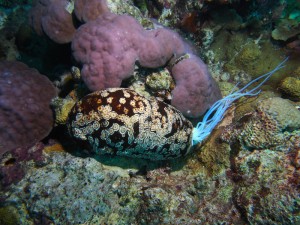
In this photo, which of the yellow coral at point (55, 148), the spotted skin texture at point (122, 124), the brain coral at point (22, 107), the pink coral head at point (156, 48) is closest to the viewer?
the spotted skin texture at point (122, 124)

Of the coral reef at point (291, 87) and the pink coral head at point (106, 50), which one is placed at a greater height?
the coral reef at point (291, 87)

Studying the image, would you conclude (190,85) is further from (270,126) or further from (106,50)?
(106,50)

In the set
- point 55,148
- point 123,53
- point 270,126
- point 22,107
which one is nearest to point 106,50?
point 123,53

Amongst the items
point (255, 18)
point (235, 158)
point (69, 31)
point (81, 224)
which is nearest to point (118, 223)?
point (81, 224)

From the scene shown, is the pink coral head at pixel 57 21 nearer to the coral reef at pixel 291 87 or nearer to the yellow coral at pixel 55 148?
the yellow coral at pixel 55 148

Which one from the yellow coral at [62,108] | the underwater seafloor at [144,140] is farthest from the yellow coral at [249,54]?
the yellow coral at [62,108]
